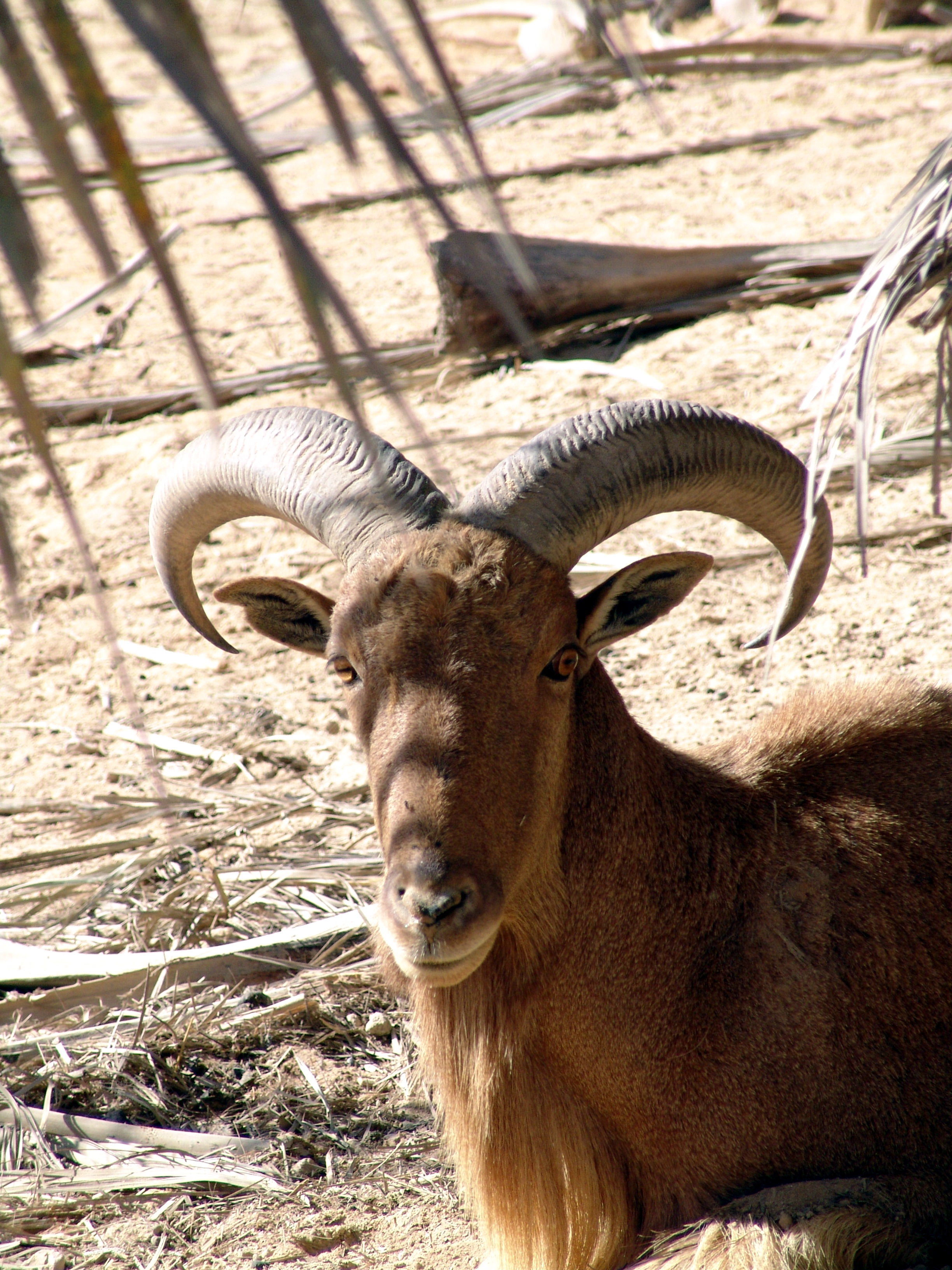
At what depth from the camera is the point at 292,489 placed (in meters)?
3.97

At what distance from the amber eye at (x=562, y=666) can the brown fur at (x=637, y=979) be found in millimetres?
45

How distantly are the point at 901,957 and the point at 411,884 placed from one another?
174cm

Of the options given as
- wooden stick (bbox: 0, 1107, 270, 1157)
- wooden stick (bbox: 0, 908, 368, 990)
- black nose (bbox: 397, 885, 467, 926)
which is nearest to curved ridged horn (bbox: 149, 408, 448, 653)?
black nose (bbox: 397, 885, 467, 926)

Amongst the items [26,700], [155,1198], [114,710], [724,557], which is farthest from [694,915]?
[26,700]

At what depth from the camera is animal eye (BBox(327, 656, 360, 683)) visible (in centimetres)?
367

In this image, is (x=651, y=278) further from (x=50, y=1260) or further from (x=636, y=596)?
(x=50, y=1260)

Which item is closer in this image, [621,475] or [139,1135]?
[621,475]

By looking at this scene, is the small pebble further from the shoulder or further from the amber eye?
the shoulder

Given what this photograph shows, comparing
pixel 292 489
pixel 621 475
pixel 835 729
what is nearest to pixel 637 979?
pixel 835 729

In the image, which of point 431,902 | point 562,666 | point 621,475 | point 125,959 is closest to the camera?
point 431,902

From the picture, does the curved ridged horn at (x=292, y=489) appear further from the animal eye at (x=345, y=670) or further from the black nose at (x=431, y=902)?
the black nose at (x=431, y=902)

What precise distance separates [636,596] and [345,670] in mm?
1012

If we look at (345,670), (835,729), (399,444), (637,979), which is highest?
(399,444)

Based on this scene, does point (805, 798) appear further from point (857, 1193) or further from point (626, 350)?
point (626, 350)
